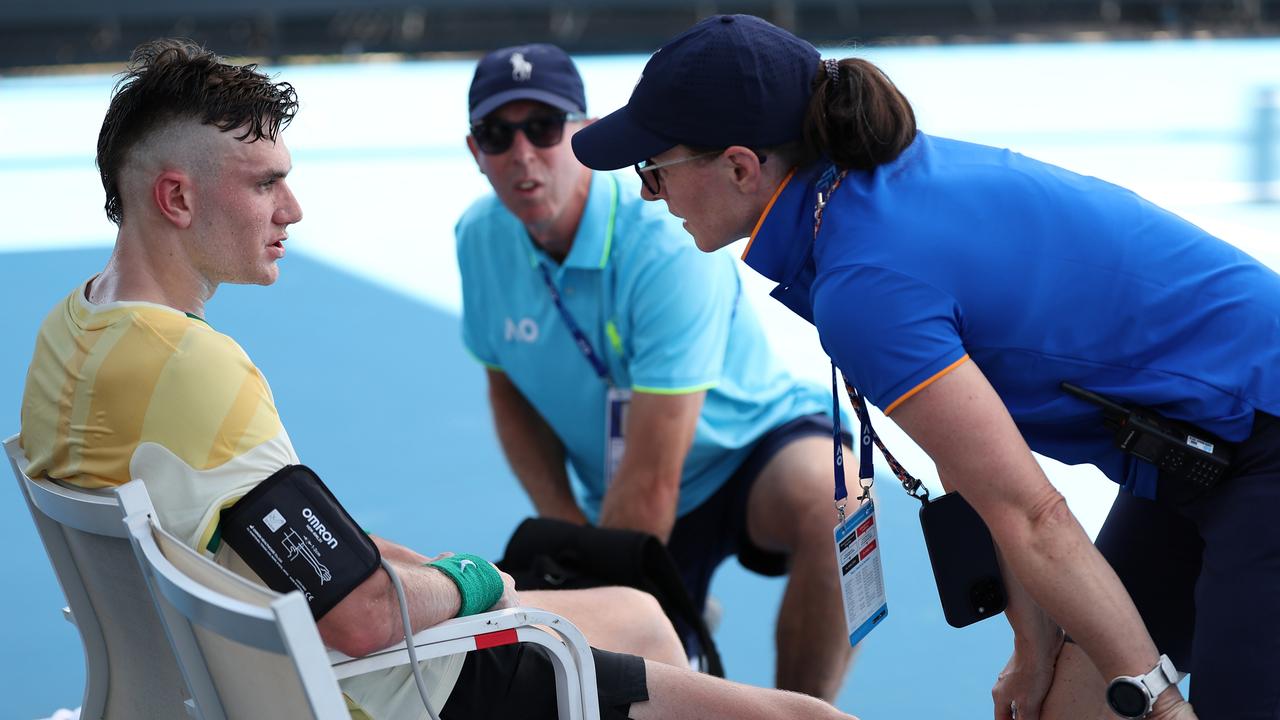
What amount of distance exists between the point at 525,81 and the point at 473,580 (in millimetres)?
1668

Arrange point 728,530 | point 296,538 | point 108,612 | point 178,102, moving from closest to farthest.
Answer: point 296,538 → point 108,612 → point 178,102 → point 728,530

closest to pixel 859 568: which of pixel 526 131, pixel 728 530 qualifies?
pixel 728 530

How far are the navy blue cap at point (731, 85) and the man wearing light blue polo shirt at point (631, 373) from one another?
1.21 metres

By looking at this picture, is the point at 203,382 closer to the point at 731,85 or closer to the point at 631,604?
the point at 731,85

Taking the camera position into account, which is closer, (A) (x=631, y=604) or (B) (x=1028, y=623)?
(B) (x=1028, y=623)

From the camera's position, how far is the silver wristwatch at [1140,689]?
74.2 inches

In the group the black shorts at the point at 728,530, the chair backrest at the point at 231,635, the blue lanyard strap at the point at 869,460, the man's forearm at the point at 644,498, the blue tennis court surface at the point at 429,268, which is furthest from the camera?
the blue tennis court surface at the point at 429,268

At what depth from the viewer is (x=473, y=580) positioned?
1.99 metres

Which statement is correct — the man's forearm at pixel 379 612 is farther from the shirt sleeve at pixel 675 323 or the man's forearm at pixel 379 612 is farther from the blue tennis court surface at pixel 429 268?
the blue tennis court surface at pixel 429 268

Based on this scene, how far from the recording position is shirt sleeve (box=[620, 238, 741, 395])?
3.22 m

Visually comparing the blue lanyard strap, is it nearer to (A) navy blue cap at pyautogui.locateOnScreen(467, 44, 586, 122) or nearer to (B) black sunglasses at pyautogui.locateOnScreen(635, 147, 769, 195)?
(B) black sunglasses at pyautogui.locateOnScreen(635, 147, 769, 195)

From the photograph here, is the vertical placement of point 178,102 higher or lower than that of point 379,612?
higher

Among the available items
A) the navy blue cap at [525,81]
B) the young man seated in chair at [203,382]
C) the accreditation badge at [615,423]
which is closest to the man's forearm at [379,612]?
the young man seated in chair at [203,382]

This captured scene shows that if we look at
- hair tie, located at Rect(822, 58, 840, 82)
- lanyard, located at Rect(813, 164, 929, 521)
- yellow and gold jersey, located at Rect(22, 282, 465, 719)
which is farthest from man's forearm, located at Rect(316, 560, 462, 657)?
hair tie, located at Rect(822, 58, 840, 82)
